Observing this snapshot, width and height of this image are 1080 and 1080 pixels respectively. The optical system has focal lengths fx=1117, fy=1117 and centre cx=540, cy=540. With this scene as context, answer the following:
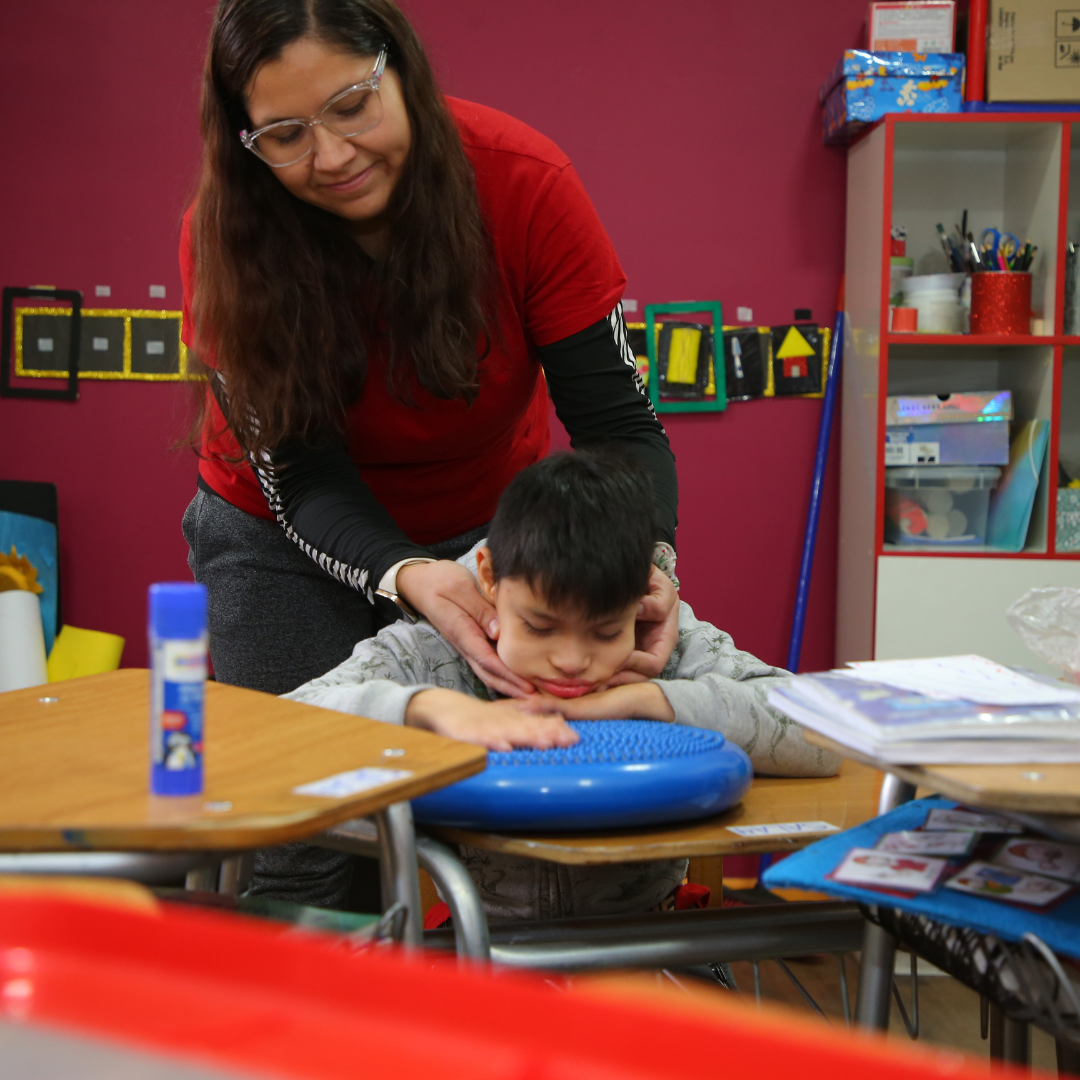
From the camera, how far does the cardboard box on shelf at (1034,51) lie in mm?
2711

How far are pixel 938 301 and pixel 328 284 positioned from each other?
1826mm

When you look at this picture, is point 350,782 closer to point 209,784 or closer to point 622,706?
point 209,784

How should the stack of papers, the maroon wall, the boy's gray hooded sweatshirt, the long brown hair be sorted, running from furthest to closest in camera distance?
the maroon wall
the long brown hair
the boy's gray hooded sweatshirt
the stack of papers

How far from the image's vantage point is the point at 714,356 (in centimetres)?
305

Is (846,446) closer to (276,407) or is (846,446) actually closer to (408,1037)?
(276,407)

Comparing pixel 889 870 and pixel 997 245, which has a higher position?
pixel 997 245

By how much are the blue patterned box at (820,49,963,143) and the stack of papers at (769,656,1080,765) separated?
2.16 m

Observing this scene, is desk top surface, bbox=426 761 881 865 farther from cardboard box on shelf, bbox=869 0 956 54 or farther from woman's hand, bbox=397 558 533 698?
cardboard box on shelf, bbox=869 0 956 54

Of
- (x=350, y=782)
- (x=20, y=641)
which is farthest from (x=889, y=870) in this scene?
(x=20, y=641)

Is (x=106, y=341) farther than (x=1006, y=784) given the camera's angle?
Yes

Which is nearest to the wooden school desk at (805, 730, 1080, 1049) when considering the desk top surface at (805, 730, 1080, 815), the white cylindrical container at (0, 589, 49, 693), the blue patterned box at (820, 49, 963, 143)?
the desk top surface at (805, 730, 1080, 815)

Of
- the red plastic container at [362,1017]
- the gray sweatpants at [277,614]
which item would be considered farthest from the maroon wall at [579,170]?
the red plastic container at [362,1017]

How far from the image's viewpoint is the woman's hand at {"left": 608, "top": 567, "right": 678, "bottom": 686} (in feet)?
4.31

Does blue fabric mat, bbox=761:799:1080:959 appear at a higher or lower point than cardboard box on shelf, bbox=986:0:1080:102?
lower
